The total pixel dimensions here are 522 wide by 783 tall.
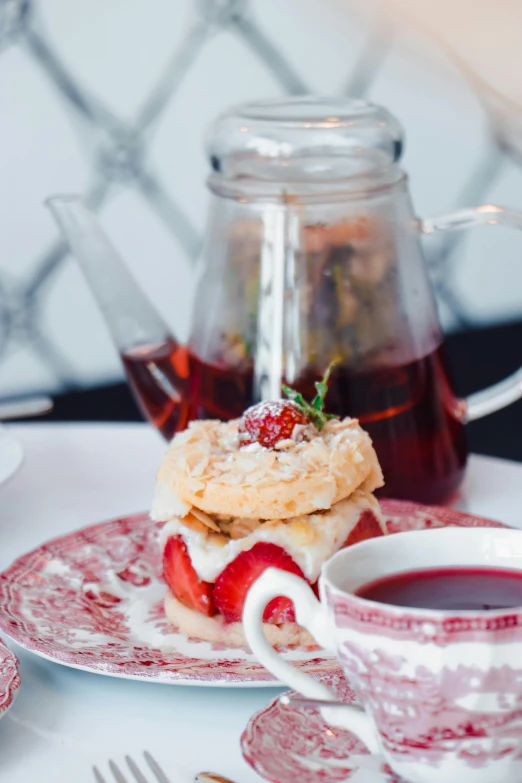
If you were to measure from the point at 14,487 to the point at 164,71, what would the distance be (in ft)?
3.06

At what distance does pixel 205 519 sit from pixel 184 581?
0.04 meters

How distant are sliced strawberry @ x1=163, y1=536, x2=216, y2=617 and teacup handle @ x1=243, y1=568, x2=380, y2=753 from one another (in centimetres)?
17

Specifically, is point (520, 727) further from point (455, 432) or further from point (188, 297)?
point (188, 297)

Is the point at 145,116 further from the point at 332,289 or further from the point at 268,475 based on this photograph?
the point at 268,475

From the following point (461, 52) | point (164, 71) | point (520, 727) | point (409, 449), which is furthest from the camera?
point (461, 52)

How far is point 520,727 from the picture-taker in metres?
0.42

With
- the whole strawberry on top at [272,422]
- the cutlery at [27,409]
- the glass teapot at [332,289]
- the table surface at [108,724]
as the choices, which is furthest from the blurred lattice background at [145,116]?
the whole strawberry on top at [272,422]

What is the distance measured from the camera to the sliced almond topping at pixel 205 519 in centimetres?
64

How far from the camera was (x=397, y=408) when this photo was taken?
79cm

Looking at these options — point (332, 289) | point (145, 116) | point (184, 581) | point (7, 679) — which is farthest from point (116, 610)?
point (145, 116)

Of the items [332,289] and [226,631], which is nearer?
[226,631]

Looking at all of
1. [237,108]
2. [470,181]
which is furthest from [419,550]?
[470,181]

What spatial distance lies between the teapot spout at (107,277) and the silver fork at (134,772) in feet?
1.47

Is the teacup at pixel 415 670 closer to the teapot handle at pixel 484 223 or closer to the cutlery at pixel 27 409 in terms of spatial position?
the teapot handle at pixel 484 223
